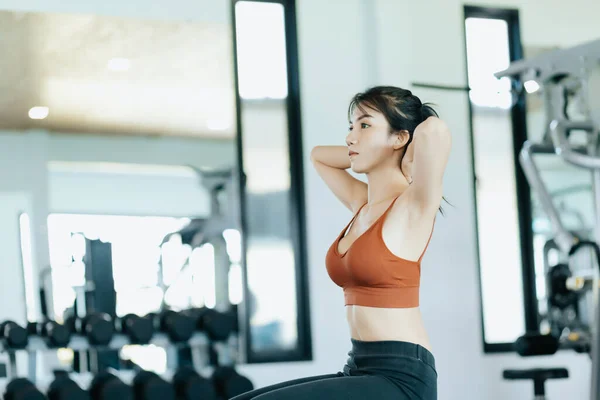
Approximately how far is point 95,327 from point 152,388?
0.41 m

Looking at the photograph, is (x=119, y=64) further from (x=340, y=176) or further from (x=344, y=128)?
(x=340, y=176)

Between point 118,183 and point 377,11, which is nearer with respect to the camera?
point 118,183

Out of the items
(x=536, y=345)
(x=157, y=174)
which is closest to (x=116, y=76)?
(x=157, y=174)

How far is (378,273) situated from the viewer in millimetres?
1771

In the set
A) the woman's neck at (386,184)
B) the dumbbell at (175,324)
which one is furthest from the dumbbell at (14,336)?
the woman's neck at (386,184)

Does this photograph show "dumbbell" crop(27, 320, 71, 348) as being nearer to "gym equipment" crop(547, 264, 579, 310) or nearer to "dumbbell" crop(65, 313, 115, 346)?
"dumbbell" crop(65, 313, 115, 346)

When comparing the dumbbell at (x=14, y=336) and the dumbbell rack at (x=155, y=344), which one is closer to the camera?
the dumbbell at (x=14, y=336)

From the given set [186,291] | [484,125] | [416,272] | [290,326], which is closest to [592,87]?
[484,125]

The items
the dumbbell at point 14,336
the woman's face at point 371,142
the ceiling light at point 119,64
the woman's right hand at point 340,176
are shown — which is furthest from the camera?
the ceiling light at point 119,64

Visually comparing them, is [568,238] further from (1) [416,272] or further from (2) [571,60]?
(1) [416,272]

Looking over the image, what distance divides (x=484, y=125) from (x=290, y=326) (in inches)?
65.4

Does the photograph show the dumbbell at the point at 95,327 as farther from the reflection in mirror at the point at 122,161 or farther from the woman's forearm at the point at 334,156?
the woman's forearm at the point at 334,156

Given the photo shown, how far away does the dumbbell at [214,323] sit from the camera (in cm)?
431

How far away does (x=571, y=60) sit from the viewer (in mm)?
4016
